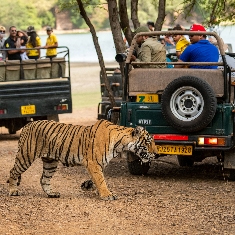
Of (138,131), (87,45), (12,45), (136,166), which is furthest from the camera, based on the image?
(87,45)

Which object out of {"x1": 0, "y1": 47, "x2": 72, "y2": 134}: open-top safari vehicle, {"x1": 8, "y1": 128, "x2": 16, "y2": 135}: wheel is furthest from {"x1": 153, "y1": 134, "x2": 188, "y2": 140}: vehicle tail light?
{"x1": 8, "y1": 128, "x2": 16, "y2": 135}: wheel

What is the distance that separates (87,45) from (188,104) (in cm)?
6386

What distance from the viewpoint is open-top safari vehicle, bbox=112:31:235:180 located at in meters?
10.0

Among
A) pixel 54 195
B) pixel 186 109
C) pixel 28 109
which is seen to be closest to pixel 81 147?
pixel 54 195

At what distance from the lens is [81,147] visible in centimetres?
934

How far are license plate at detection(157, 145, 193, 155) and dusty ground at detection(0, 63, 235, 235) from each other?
375mm

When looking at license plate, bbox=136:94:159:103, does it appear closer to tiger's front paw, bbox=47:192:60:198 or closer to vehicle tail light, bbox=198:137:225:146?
vehicle tail light, bbox=198:137:225:146

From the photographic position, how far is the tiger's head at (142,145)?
9.21 m

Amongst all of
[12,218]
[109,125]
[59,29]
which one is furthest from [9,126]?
[59,29]

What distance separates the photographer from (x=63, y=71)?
52.1ft

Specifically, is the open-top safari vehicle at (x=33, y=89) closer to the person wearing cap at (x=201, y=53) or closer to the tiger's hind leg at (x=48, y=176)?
the person wearing cap at (x=201, y=53)

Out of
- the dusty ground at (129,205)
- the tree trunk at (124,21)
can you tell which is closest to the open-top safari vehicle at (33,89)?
the tree trunk at (124,21)

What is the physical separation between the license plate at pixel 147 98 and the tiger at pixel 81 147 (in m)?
1.38

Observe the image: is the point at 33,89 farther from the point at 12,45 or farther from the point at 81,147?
the point at 81,147
